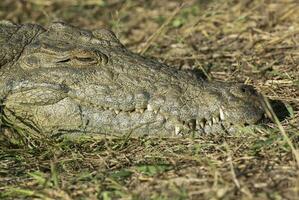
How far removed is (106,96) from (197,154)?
86cm

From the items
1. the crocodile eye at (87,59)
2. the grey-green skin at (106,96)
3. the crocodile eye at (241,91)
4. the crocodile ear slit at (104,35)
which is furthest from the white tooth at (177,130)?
the crocodile ear slit at (104,35)

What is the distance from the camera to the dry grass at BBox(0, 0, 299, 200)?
3680 mm

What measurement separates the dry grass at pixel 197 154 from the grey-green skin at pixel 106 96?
4.6 inches

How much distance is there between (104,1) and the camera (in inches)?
343

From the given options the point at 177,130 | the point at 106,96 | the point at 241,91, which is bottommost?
the point at 177,130

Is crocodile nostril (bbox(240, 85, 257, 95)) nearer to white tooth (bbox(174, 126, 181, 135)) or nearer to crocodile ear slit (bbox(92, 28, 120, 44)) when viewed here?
white tooth (bbox(174, 126, 181, 135))

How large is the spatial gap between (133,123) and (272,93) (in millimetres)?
1524

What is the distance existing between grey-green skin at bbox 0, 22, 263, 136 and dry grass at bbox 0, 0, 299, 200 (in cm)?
12

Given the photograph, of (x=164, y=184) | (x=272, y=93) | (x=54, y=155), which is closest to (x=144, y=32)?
(x=272, y=93)

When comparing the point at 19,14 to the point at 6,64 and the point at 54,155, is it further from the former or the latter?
the point at 54,155

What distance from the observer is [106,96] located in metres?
4.56

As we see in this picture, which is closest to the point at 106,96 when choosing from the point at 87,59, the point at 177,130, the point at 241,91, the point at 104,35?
the point at 87,59

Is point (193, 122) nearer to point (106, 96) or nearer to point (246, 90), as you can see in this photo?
point (246, 90)

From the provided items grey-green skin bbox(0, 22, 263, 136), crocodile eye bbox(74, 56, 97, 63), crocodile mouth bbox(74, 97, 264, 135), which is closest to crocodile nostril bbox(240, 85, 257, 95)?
grey-green skin bbox(0, 22, 263, 136)
